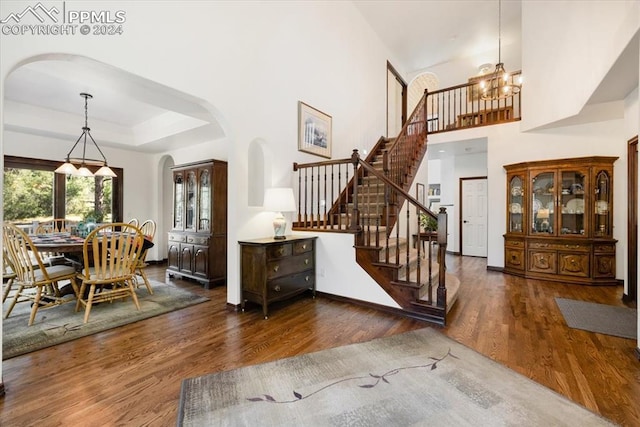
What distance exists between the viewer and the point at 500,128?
19.1 feet

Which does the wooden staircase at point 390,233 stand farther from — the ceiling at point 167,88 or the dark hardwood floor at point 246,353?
the ceiling at point 167,88

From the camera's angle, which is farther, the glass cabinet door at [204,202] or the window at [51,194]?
the window at [51,194]

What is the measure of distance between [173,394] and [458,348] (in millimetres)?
2254

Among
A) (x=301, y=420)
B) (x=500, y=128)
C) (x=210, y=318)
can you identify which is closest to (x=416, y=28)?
(x=500, y=128)

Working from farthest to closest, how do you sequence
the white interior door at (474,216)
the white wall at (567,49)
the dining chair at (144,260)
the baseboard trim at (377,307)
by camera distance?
1. the white interior door at (474,216)
2. the dining chair at (144,260)
3. the white wall at (567,49)
4. the baseboard trim at (377,307)

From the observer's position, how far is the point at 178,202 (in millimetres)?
5145

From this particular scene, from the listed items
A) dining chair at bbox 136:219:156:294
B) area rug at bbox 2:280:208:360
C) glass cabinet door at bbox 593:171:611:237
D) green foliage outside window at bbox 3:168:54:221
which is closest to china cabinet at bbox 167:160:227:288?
dining chair at bbox 136:219:156:294

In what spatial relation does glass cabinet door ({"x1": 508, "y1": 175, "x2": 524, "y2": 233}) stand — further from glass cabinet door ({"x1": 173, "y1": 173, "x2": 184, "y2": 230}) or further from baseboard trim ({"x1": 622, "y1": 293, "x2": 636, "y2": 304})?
glass cabinet door ({"x1": 173, "y1": 173, "x2": 184, "y2": 230})

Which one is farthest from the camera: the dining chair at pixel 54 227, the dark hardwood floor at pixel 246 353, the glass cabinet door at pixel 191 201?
the glass cabinet door at pixel 191 201

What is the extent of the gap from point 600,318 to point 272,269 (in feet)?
12.3

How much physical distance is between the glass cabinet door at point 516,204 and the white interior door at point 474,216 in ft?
6.79

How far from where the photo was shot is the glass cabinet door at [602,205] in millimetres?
4734

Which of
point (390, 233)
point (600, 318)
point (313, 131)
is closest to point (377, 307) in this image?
point (390, 233)

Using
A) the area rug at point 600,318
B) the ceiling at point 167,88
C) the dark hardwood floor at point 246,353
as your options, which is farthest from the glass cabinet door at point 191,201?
the area rug at point 600,318
